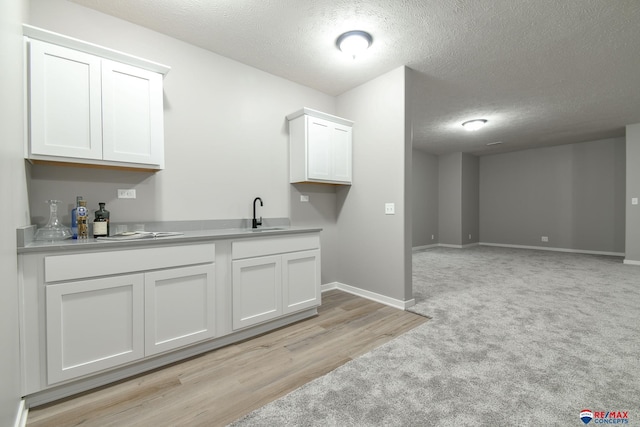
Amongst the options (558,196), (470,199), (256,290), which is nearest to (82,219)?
(256,290)

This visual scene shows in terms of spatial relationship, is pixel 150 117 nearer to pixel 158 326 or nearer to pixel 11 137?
pixel 11 137

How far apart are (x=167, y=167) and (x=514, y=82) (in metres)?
4.21

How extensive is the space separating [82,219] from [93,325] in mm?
754

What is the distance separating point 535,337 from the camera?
7.67 ft

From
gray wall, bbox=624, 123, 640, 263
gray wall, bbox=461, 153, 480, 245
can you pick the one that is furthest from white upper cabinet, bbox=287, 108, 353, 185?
gray wall, bbox=624, 123, 640, 263

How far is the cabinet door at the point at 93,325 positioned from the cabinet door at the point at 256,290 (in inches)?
26.7

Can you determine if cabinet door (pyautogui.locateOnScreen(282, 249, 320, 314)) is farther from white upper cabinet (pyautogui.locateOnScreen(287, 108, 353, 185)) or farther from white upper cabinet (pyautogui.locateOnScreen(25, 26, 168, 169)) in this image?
white upper cabinet (pyautogui.locateOnScreen(25, 26, 168, 169))

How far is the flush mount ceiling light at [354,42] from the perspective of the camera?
253 cm

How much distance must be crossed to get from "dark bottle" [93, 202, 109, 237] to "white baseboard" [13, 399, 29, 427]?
102 centimetres

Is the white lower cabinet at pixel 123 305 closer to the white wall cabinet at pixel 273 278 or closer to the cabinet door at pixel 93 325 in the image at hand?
the cabinet door at pixel 93 325

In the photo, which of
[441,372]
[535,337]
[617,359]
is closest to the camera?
[441,372]

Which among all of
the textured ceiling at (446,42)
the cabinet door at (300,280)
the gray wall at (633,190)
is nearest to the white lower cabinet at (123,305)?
the cabinet door at (300,280)

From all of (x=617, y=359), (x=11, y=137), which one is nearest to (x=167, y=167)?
(x=11, y=137)

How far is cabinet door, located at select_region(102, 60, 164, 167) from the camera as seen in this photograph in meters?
2.01
